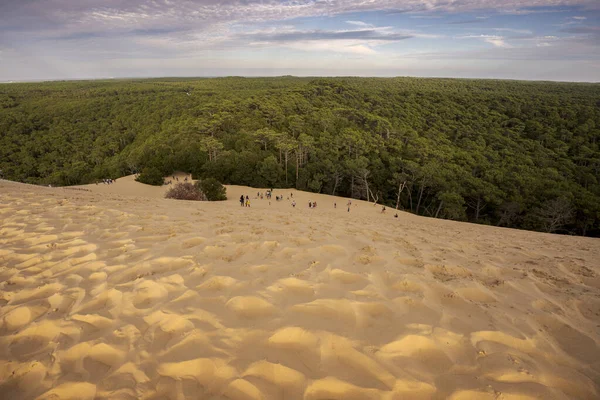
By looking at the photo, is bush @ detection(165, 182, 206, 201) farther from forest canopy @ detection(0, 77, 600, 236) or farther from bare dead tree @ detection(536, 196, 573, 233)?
bare dead tree @ detection(536, 196, 573, 233)

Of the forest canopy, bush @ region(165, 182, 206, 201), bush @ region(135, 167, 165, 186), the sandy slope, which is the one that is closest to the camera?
the sandy slope

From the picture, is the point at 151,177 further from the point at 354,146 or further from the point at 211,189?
the point at 354,146

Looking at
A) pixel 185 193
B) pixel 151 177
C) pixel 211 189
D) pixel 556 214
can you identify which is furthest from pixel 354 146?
pixel 151 177

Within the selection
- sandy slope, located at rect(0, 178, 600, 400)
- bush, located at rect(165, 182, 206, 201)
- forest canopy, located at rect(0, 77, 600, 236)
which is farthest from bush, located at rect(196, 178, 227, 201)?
sandy slope, located at rect(0, 178, 600, 400)

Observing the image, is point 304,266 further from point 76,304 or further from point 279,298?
point 76,304

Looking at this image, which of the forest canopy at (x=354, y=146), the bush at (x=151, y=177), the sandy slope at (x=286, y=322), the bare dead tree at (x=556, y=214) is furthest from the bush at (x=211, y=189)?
the bare dead tree at (x=556, y=214)

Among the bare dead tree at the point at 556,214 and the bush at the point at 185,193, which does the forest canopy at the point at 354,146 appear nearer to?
the bare dead tree at the point at 556,214
